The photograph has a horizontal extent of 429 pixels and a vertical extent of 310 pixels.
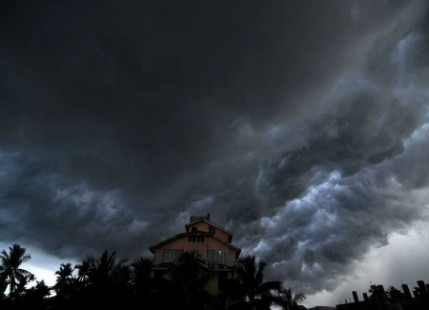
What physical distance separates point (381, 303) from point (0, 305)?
4999cm

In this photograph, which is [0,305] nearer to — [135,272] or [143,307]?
[135,272]

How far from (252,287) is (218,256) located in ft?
30.4

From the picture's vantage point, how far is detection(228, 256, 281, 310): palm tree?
104 ft

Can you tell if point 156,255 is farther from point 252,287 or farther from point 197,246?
point 252,287

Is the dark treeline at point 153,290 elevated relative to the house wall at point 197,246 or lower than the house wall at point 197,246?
lower

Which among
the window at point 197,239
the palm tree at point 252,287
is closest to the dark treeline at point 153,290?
the palm tree at point 252,287

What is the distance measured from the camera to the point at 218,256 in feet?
135

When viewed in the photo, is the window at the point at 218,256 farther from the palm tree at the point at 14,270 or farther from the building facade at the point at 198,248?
the palm tree at the point at 14,270

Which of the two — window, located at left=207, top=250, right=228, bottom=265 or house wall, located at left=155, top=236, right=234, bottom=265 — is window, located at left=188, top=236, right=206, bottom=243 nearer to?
house wall, located at left=155, top=236, right=234, bottom=265

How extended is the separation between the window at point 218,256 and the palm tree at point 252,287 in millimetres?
6700

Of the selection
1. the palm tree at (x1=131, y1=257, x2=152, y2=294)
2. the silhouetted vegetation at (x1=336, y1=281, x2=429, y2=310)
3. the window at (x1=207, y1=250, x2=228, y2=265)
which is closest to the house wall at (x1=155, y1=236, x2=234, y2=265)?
the window at (x1=207, y1=250, x2=228, y2=265)

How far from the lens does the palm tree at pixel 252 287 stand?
104 feet

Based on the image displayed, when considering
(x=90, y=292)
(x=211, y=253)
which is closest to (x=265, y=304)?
(x=211, y=253)

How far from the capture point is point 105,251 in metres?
31.2
